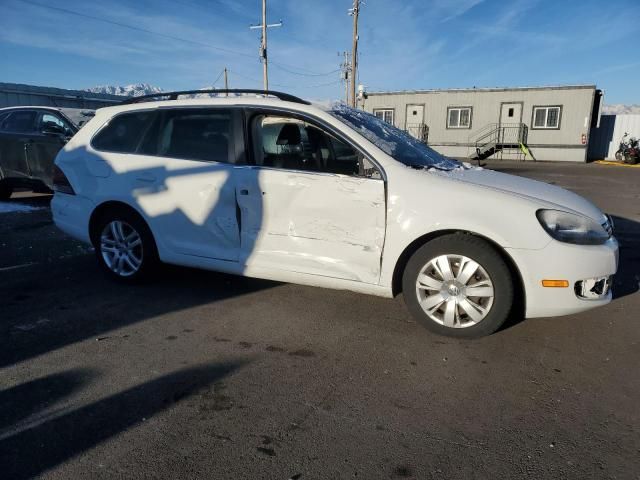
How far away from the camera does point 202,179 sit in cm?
396

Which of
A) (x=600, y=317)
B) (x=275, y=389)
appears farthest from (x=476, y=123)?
(x=275, y=389)

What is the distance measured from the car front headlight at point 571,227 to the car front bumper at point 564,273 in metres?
0.06

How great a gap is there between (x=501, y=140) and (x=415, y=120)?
16.7 ft

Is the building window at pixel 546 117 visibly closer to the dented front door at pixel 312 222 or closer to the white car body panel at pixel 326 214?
the white car body panel at pixel 326 214

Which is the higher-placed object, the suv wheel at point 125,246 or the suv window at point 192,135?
the suv window at point 192,135

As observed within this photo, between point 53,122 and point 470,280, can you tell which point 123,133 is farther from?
point 53,122

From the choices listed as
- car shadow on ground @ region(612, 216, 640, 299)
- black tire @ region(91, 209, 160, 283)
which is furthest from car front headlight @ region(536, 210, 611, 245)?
black tire @ region(91, 209, 160, 283)

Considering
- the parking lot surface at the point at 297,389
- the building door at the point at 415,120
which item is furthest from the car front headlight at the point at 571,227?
the building door at the point at 415,120

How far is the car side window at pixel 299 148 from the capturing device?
3.55 m

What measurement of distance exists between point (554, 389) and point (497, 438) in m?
0.68

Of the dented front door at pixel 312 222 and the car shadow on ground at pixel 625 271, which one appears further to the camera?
the car shadow on ground at pixel 625 271

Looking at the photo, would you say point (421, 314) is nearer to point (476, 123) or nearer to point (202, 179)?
point (202, 179)

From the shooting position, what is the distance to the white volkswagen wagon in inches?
123

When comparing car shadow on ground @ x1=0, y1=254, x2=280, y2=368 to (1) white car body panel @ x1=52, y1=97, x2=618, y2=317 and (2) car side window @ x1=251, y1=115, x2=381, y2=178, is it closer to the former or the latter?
(1) white car body panel @ x1=52, y1=97, x2=618, y2=317
